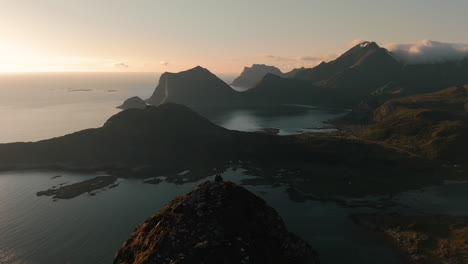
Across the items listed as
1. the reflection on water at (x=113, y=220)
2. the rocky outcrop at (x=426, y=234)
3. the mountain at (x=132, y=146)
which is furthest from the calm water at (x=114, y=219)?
the mountain at (x=132, y=146)

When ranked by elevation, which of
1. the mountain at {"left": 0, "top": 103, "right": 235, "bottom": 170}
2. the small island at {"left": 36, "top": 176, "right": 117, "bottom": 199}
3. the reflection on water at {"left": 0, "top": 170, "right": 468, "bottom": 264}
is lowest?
the reflection on water at {"left": 0, "top": 170, "right": 468, "bottom": 264}

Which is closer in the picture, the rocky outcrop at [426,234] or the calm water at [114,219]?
the rocky outcrop at [426,234]

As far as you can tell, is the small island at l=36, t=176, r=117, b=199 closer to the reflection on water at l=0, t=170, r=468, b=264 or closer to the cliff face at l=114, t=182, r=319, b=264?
the reflection on water at l=0, t=170, r=468, b=264

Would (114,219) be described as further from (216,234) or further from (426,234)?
(426,234)

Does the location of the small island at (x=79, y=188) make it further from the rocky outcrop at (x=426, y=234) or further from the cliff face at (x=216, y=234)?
the rocky outcrop at (x=426, y=234)

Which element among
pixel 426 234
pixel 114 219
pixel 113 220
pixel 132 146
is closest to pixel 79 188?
pixel 114 219

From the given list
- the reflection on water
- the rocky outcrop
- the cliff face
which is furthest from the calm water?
the cliff face
